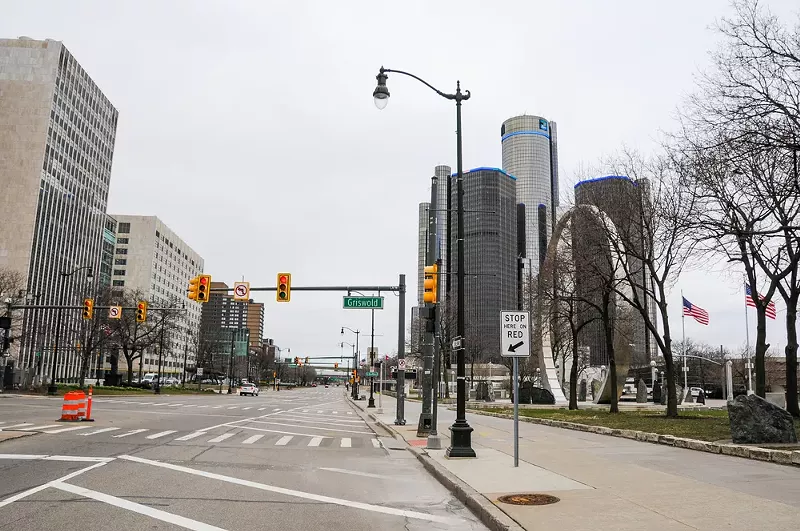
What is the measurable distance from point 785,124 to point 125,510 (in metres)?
15.8

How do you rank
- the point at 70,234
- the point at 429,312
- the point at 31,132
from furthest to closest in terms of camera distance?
the point at 70,234 → the point at 31,132 → the point at 429,312

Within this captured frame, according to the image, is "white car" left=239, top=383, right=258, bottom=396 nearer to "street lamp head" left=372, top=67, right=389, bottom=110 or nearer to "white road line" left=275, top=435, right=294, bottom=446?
"white road line" left=275, top=435, right=294, bottom=446

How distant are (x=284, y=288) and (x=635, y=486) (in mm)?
19377

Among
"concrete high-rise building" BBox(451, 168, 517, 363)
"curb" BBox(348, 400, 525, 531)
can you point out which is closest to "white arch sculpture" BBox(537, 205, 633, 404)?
"concrete high-rise building" BBox(451, 168, 517, 363)

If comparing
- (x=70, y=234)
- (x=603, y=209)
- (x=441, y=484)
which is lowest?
(x=441, y=484)

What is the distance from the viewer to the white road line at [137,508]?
7074 millimetres

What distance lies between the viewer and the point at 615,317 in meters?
36.2

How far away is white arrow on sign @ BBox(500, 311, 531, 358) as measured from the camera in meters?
12.1

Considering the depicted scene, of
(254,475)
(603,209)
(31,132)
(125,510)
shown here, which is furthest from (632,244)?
(31,132)

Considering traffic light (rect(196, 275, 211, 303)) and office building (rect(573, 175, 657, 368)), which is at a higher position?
office building (rect(573, 175, 657, 368))

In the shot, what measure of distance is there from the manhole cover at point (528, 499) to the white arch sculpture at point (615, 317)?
70.1 ft

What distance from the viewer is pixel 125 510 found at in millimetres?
7754

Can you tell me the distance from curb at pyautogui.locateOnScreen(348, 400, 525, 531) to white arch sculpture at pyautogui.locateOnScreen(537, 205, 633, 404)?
19.1 metres

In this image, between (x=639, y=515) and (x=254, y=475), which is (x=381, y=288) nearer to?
(x=254, y=475)
